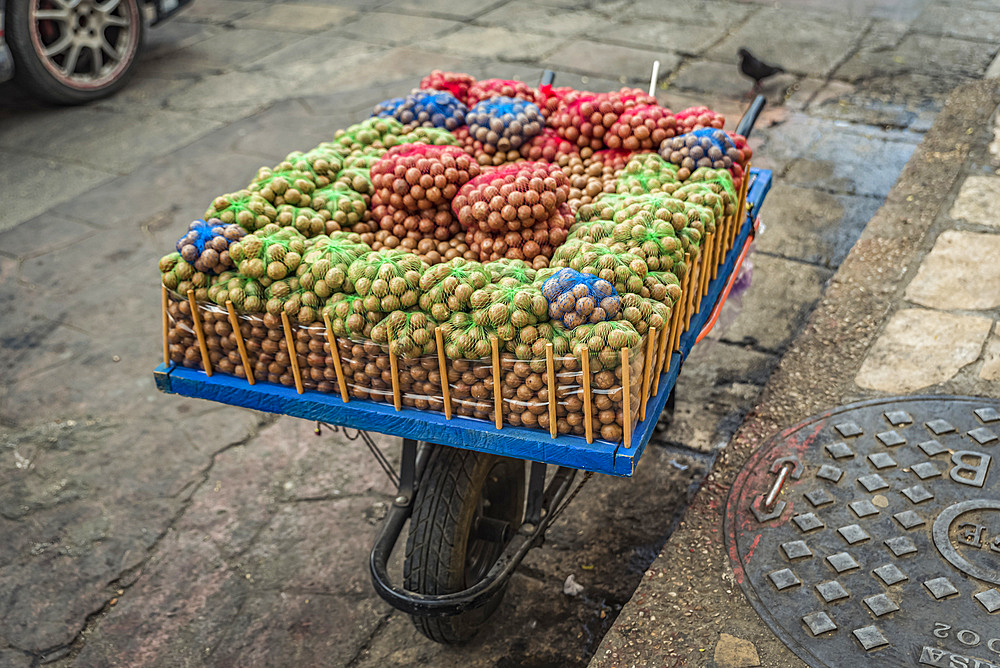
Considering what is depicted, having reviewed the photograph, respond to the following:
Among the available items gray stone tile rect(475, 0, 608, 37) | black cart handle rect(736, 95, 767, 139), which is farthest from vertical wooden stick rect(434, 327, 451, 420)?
gray stone tile rect(475, 0, 608, 37)

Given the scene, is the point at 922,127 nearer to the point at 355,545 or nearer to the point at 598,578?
the point at 598,578

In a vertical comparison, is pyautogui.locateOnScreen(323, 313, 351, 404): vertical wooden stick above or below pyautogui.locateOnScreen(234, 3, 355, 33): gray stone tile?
above

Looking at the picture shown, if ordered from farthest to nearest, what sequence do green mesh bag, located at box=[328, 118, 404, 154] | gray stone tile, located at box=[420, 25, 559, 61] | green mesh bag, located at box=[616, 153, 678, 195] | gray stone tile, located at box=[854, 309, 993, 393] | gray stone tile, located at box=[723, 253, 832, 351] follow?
gray stone tile, located at box=[420, 25, 559, 61] → gray stone tile, located at box=[723, 253, 832, 351] → gray stone tile, located at box=[854, 309, 993, 393] → green mesh bag, located at box=[328, 118, 404, 154] → green mesh bag, located at box=[616, 153, 678, 195]

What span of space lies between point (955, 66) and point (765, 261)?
3.95m

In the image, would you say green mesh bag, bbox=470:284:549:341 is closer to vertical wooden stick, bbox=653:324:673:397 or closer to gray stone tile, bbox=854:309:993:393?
vertical wooden stick, bbox=653:324:673:397

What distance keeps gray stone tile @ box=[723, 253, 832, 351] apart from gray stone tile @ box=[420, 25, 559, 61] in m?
4.11

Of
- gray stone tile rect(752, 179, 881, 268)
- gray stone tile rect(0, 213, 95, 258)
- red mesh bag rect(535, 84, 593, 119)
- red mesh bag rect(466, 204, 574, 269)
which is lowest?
gray stone tile rect(0, 213, 95, 258)

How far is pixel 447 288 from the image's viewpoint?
2541 mm

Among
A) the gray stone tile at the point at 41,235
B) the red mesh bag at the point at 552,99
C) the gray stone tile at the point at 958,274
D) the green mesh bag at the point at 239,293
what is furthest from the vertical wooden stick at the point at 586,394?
the gray stone tile at the point at 41,235

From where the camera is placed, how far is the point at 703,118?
138 inches

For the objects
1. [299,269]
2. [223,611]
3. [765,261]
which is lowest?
[223,611]

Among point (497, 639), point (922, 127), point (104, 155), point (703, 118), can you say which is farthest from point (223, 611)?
point (922, 127)

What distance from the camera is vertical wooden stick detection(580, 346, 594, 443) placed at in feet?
7.68

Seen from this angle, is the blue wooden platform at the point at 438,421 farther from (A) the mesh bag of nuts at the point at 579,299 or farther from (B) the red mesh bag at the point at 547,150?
(B) the red mesh bag at the point at 547,150
